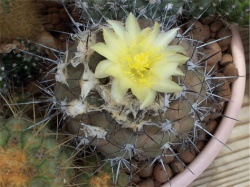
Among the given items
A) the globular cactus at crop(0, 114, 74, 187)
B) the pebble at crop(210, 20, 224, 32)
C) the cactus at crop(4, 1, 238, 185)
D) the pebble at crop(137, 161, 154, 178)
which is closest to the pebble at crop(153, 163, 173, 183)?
the pebble at crop(137, 161, 154, 178)

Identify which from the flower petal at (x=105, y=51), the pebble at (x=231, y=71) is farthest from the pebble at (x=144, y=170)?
the flower petal at (x=105, y=51)

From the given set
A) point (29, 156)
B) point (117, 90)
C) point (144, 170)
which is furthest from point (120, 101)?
point (144, 170)

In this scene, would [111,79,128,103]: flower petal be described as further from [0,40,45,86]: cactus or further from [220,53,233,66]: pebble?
[220,53,233,66]: pebble

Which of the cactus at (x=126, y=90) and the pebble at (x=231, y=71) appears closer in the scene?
the cactus at (x=126, y=90)

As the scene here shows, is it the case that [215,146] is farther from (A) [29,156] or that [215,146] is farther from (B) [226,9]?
(A) [29,156]

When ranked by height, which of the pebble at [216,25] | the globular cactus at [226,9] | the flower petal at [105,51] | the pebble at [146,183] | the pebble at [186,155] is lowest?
the pebble at [146,183]

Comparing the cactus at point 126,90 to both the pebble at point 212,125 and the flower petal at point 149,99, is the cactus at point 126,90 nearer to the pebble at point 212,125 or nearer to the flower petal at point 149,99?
the flower petal at point 149,99
